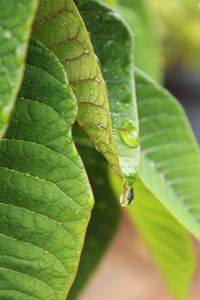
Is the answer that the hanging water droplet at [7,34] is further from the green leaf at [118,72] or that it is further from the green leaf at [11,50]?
the green leaf at [118,72]

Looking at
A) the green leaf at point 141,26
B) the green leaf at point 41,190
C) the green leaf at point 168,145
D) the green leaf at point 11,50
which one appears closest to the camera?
the green leaf at point 11,50

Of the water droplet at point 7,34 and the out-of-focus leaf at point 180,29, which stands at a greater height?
the water droplet at point 7,34

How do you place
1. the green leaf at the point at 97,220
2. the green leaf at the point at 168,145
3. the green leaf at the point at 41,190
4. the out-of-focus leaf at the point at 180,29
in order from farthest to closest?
1. the out-of-focus leaf at the point at 180,29
2. the green leaf at the point at 97,220
3. the green leaf at the point at 168,145
4. the green leaf at the point at 41,190

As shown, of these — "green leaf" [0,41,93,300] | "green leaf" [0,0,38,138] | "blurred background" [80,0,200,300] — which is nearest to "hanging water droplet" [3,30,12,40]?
"green leaf" [0,0,38,138]

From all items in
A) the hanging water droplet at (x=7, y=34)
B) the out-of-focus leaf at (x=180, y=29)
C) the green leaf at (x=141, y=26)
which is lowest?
the out-of-focus leaf at (x=180, y=29)

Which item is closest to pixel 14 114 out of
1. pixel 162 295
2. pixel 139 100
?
pixel 139 100

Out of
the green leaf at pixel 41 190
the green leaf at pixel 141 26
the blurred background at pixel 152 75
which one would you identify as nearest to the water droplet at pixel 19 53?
the green leaf at pixel 41 190

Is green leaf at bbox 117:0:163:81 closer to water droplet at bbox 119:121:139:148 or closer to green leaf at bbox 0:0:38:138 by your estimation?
water droplet at bbox 119:121:139:148
